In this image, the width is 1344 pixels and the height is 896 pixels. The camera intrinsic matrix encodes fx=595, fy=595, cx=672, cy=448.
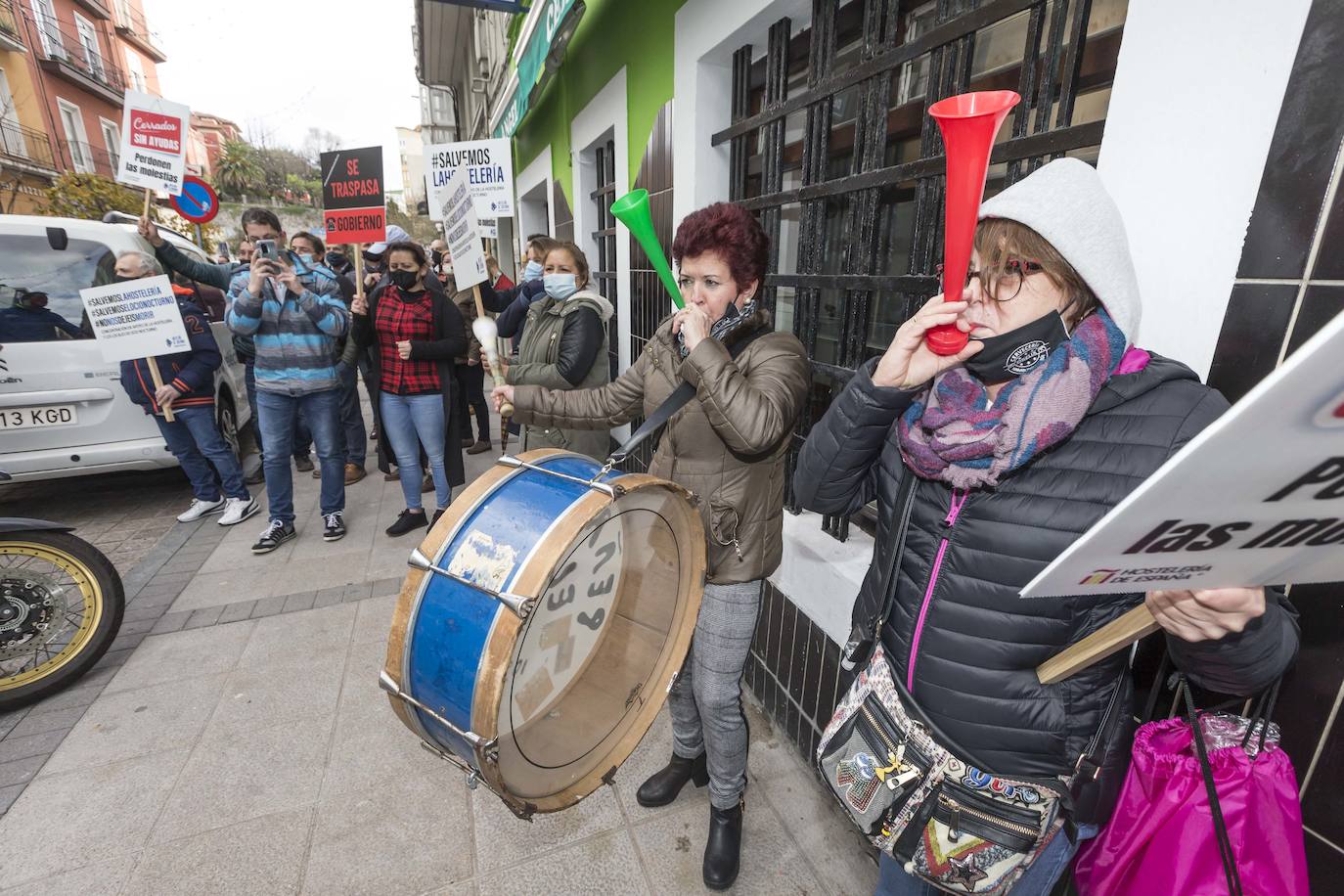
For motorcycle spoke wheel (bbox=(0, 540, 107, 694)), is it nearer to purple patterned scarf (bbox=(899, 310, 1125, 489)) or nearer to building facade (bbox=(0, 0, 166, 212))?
purple patterned scarf (bbox=(899, 310, 1125, 489))

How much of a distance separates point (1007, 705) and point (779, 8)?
2644 millimetres

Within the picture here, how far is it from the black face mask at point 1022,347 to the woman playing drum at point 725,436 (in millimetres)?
521

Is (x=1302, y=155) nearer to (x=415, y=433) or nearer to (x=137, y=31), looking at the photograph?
(x=415, y=433)

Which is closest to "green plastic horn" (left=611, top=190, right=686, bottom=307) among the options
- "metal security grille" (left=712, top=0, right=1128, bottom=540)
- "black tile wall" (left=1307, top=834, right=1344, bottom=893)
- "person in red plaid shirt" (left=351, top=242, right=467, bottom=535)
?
"metal security grille" (left=712, top=0, right=1128, bottom=540)

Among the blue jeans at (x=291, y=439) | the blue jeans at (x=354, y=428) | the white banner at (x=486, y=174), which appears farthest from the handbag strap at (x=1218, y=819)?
the blue jeans at (x=354, y=428)

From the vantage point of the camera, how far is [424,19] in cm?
1202

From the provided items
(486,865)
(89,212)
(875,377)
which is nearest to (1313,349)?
(875,377)

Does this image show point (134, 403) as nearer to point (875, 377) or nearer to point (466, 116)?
point (875, 377)

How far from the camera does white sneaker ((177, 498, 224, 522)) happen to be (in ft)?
14.9

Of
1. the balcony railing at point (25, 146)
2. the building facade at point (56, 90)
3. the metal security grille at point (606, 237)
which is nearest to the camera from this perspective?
the metal security grille at point (606, 237)

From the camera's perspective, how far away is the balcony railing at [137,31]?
26.5m

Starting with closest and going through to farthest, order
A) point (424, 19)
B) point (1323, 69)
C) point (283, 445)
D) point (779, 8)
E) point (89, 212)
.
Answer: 1. point (1323, 69)
2. point (779, 8)
3. point (283, 445)
4. point (424, 19)
5. point (89, 212)

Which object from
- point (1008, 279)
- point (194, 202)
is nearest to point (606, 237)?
point (194, 202)

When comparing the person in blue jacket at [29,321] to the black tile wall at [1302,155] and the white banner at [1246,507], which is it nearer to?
the white banner at [1246,507]
